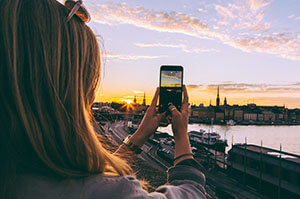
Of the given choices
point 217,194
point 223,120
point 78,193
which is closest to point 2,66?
point 78,193

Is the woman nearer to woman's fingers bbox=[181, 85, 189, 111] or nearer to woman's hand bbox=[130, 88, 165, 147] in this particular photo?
woman's hand bbox=[130, 88, 165, 147]

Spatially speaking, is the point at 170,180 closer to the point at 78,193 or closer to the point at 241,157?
the point at 78,193

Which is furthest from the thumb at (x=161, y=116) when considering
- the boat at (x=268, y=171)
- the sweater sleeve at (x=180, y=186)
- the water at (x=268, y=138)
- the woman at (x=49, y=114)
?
the water at (x=268, y=138)

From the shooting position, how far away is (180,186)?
60 cm

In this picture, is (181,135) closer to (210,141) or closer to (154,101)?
(154,101)

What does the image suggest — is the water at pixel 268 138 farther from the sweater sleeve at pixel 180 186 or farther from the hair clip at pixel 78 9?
the hair clip at pixel 78 9

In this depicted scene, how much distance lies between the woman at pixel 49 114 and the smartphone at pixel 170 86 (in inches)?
23.3

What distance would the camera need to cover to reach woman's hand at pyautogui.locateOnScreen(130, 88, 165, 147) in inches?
35.4

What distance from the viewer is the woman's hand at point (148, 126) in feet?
2.95

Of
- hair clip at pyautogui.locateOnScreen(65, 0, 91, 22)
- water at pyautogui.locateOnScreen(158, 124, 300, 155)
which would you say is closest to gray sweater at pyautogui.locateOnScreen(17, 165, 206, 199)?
hair clip at pyautogui.locateOnScreen(65, 0, 91, 22)

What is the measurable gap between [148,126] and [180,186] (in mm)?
372

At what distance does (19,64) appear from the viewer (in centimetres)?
46

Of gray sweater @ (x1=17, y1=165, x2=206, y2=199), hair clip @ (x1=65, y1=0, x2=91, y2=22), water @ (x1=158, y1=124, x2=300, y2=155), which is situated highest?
hair clip @ (x1=65, y1=0, x2=91, y2=22)

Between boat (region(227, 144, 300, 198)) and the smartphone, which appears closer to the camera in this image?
the smartphone
